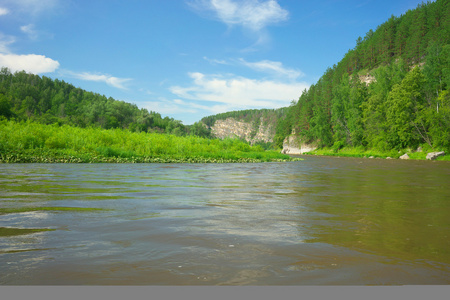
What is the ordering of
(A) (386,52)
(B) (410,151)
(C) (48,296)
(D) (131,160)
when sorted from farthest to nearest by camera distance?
(A) (386,52) → (B) (410,151) → (D) (131,160) → (C) (48,296)

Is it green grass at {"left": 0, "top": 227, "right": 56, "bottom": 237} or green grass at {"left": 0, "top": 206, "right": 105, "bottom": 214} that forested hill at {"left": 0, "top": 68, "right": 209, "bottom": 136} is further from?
green grass at {"left": 0, "top": 227, "right": 56, "bottom": 237}

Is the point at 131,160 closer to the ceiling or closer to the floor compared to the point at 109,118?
closer to the floor

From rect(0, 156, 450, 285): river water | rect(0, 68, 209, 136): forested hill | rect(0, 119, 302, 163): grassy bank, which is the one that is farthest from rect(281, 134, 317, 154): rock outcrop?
rect(0, 156, 450, 285): river water

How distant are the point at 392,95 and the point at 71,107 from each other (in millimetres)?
118430

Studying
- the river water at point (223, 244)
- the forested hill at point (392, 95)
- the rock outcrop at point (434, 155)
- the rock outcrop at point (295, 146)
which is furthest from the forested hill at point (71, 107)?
the river water at point (223, 244)

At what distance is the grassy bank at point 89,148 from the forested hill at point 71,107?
49650 millimetres

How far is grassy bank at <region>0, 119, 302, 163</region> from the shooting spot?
2400 cm

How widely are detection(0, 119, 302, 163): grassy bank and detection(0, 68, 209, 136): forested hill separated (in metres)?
49.7

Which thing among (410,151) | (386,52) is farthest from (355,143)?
(386,52)

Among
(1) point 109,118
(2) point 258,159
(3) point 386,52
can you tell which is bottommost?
(2) point 258,159

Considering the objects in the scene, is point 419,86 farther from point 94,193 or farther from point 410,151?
point 94,193

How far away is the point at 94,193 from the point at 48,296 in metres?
6.81

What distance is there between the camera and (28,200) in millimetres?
7840

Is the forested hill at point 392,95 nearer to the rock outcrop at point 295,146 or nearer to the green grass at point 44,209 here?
the rock outcrop at point 295,146
